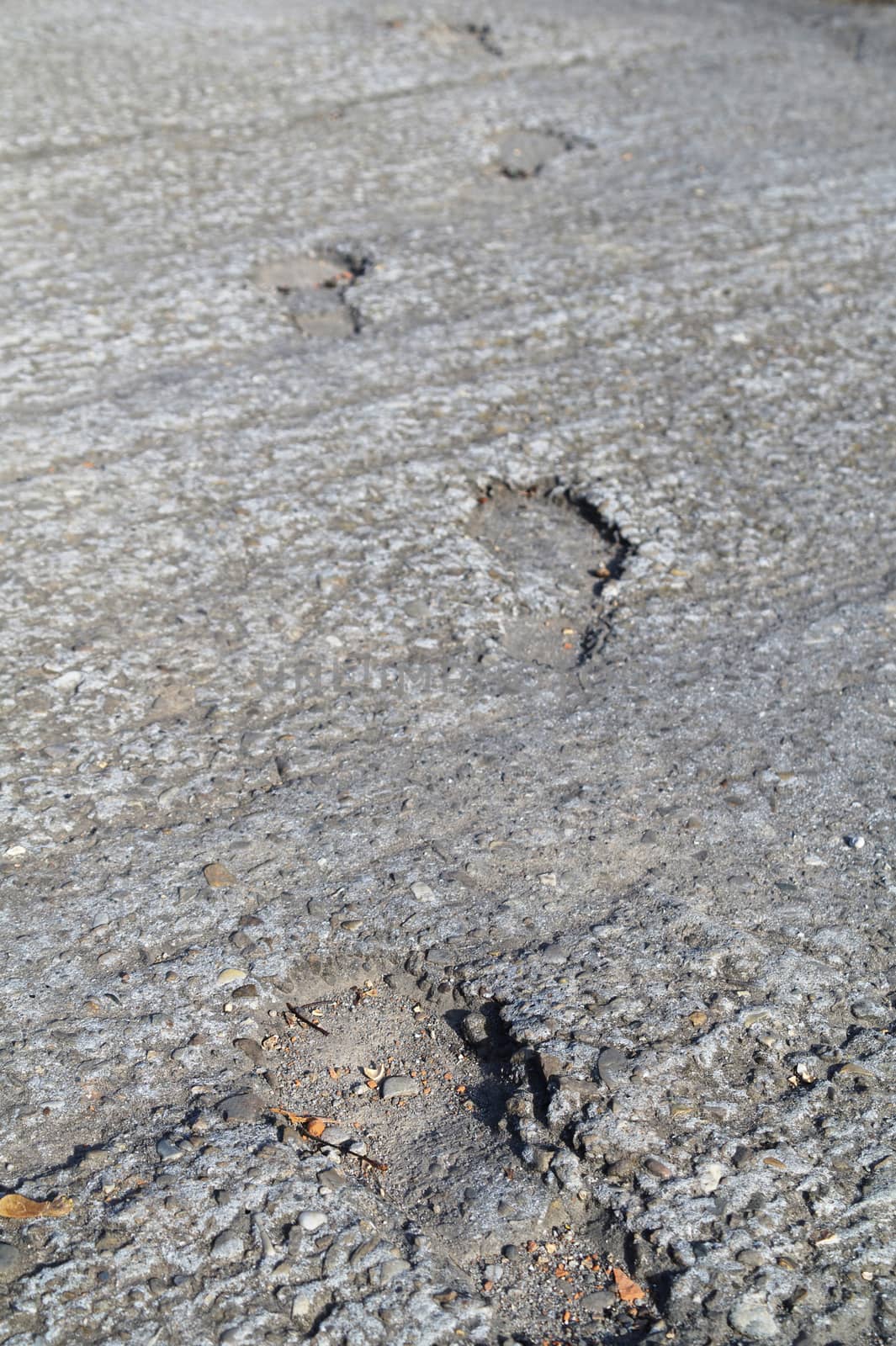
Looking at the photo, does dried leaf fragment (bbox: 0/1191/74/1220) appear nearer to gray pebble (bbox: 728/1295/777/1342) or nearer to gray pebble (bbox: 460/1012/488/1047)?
gray pebble (bbox: 460/1012/488/1047)

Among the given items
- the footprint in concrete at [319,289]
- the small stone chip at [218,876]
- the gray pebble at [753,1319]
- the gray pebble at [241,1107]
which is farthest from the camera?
the footprint in concrete at [319,289]

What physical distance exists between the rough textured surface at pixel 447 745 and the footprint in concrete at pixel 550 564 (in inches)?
0.6

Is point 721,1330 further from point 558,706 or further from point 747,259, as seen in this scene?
point 747,259

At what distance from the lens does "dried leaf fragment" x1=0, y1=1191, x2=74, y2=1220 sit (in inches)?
70.5

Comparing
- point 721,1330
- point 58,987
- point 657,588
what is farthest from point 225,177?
point 721,1330

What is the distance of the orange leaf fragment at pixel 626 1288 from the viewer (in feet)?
5.75

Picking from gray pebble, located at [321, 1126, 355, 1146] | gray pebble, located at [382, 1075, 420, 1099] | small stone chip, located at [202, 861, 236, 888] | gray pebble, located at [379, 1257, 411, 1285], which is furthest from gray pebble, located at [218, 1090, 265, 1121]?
small stone chip, located at [202, 861, 236, 888]

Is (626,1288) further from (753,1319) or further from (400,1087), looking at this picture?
(400,1087)

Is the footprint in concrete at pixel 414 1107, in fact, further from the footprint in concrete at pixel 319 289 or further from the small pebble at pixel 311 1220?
the footprint in concrete at pixel 319 289

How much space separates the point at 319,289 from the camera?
443 centimetres

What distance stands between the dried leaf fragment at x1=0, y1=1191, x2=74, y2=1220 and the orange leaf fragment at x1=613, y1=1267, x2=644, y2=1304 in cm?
80

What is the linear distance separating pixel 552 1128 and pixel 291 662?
4.33 feet

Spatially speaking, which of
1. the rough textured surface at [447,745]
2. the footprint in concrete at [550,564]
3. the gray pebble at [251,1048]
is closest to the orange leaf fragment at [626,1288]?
the rough textured surface at [447,745]

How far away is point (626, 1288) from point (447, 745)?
1.21m
